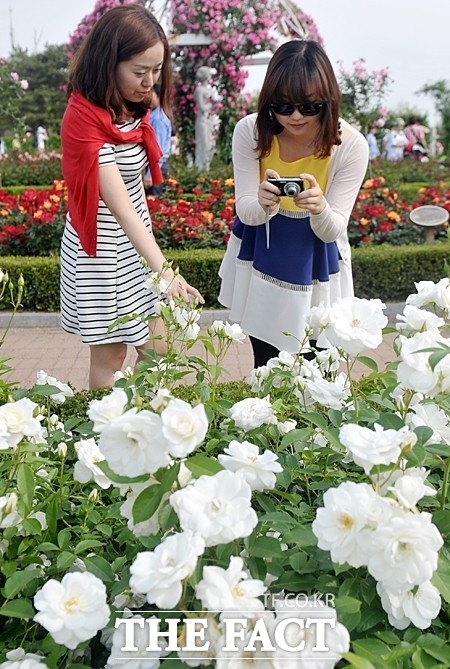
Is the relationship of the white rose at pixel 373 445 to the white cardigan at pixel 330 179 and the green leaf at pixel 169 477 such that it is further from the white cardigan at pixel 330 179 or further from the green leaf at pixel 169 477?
the white cardigan at pixel 330 179

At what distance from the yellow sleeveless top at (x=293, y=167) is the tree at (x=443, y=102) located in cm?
2738

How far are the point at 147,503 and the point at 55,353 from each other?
4.09 meters

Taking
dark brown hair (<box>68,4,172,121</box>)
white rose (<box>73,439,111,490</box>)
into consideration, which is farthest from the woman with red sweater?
white rose (<box>73,439,111,490</box>)

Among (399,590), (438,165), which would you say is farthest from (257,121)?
(438,165)

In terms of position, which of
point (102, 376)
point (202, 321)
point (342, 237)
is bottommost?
point (202, 321)

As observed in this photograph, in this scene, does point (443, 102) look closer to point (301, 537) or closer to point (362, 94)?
point (362, 94)

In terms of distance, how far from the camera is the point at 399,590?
0.88 meters

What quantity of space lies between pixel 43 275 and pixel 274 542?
194 inches

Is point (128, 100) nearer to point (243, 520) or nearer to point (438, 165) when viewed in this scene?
point (243, 520)

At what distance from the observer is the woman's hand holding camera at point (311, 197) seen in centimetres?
232

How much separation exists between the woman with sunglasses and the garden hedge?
120 inches

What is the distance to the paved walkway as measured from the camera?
173 inches

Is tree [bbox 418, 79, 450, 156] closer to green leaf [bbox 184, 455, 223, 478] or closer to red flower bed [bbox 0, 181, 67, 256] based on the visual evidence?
red flower bed [bbox 0, 181, 67, 256]

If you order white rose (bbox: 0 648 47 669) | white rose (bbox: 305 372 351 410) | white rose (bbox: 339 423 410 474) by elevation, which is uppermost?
white rose (bbox: 339 423 410 474)
